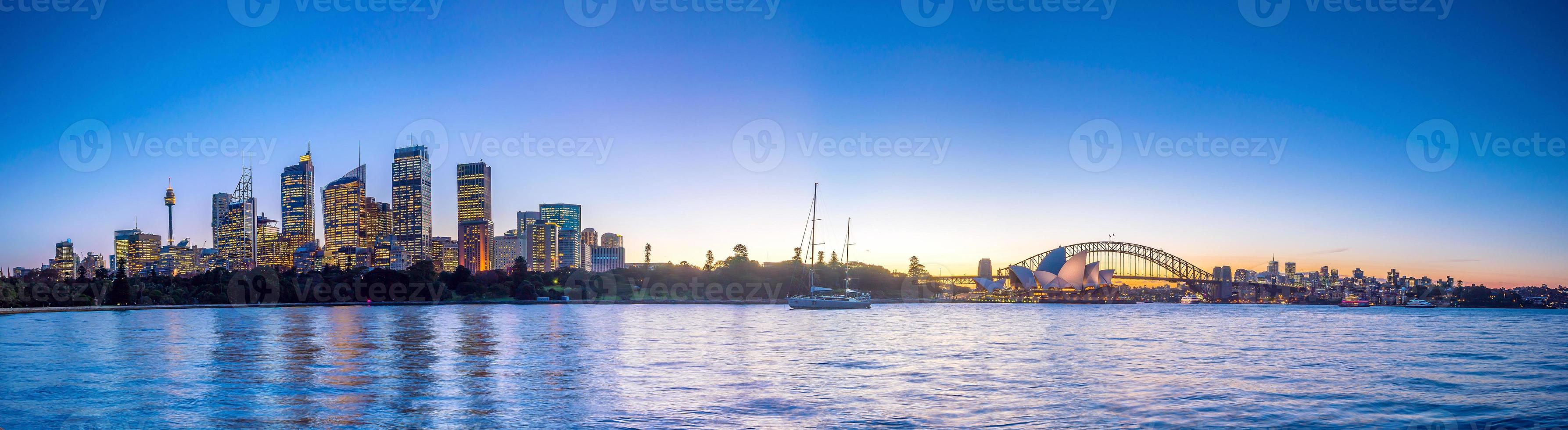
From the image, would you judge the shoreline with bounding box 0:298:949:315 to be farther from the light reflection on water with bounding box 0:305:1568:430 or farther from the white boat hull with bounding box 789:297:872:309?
the light reflection on water with bounding box 0:305:1568:430

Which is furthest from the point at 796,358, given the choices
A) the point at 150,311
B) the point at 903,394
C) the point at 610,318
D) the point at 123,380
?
the point at 150,311

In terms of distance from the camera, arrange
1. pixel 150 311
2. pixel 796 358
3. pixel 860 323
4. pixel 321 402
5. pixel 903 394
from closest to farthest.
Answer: pixel 321 402
pixel 903 394
pixel 796 358
pixel 860 323
pixel 150 311

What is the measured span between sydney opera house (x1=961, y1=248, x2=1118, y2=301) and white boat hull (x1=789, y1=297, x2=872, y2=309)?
63179 millimetres

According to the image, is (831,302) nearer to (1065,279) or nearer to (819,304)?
(819,304)

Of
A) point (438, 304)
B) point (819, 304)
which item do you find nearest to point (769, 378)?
point (819, 304)

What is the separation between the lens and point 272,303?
130m

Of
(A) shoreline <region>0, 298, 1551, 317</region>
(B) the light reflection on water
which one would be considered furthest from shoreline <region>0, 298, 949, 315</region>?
(B) the light reflection on water

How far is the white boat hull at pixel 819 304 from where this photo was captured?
95438 mm

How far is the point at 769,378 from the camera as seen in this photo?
2511 cm

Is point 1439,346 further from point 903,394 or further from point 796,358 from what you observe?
point 903,394

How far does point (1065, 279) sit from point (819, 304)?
71.0 metres

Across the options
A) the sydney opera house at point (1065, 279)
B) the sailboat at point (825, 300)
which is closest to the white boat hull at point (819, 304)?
the sailboat at point (825, 300)

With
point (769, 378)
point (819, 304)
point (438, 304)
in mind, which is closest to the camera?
point (769, 378)

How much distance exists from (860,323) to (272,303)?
340 ft
